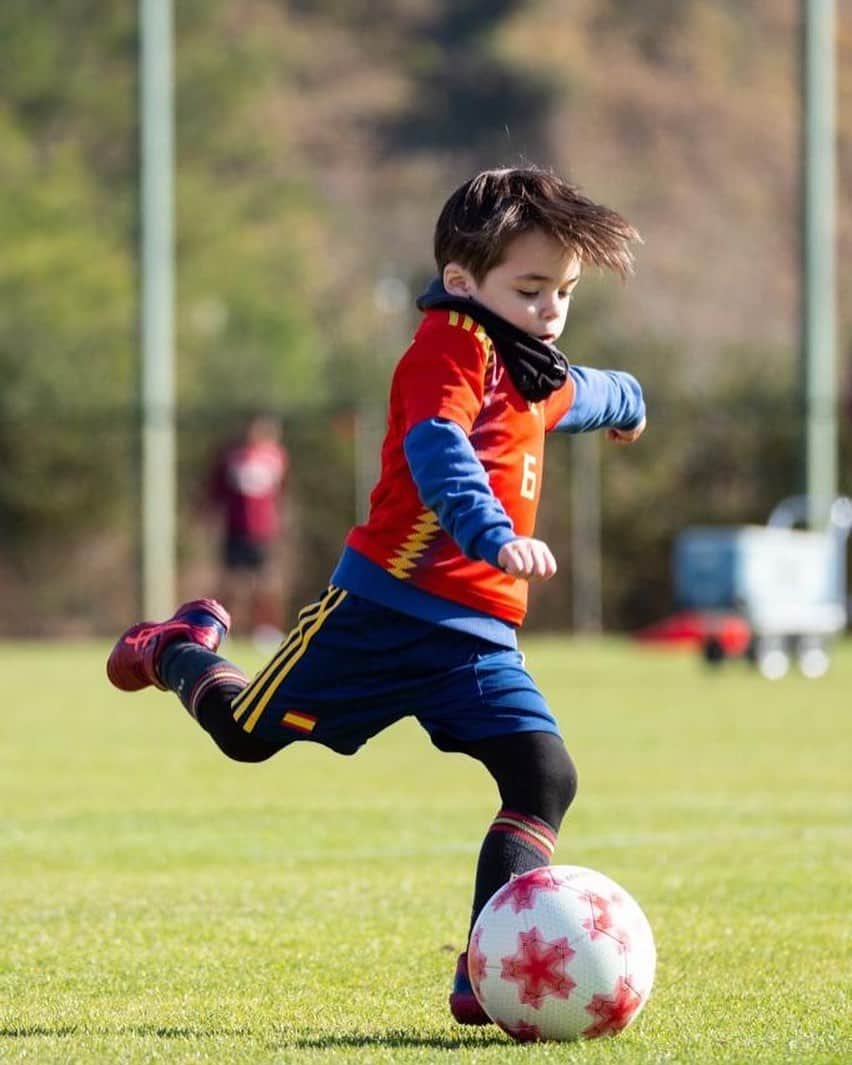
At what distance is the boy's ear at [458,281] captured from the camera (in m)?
4.71

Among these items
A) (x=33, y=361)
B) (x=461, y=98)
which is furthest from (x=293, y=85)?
(x=33, y=361)

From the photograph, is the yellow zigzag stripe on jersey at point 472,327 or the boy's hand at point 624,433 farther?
the boy's hand at point 624,433

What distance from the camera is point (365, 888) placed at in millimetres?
6453

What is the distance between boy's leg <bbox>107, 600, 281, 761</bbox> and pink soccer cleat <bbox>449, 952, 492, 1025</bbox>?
2.30 ft

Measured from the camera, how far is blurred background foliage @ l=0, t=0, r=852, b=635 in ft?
84.4

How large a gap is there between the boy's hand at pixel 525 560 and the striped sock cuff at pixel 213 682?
0.98 metres

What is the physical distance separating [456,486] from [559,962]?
2.99ft

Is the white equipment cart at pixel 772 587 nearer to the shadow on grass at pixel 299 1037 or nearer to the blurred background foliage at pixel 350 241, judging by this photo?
the blurred background foliage at pixel 350 241

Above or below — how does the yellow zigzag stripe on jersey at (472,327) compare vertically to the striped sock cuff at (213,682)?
above

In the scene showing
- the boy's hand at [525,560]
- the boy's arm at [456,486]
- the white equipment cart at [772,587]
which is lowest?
the white equipment cart at [772,587]

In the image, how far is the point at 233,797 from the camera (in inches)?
355

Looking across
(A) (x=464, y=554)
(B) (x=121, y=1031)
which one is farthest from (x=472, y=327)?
(B) (x=121, y=1031)

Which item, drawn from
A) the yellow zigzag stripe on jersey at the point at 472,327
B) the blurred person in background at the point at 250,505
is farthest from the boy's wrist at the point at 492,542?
the blurred person in background at the point at 250,505

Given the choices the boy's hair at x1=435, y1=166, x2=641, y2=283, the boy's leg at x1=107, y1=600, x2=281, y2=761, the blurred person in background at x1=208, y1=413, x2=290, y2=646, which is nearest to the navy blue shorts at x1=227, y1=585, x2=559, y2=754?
the boy's leg at x1=107, y1=600, x2=281, y2=761
